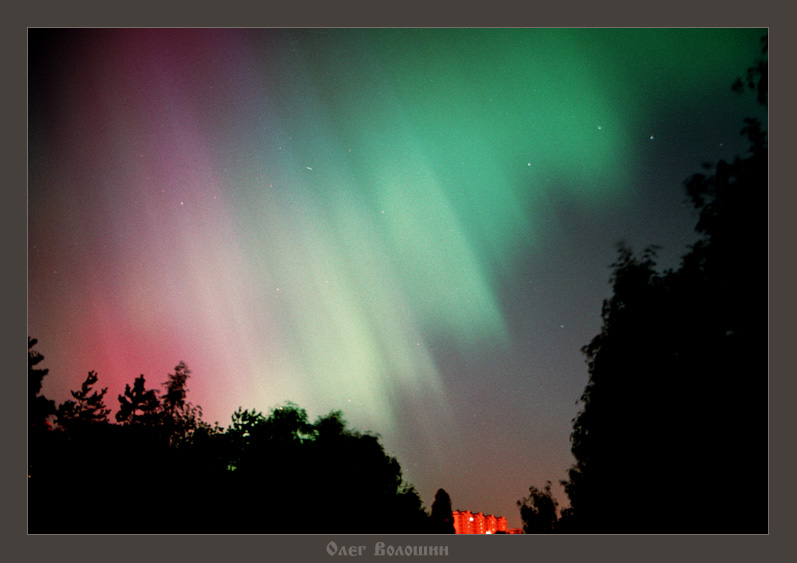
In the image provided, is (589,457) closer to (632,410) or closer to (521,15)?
(632,410)

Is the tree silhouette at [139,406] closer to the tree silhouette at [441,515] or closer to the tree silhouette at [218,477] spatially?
the tree silhouette at [218,477]

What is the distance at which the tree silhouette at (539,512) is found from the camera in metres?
4.48

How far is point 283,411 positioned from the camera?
20.6 ft

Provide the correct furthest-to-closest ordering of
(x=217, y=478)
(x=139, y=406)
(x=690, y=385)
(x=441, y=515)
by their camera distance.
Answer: (x=139, y=406) → (x=217, y=478) → (x=441, y=515) → (x=690, y=385)

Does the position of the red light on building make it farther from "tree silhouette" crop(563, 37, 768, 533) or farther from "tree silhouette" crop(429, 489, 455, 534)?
"tree silhouette" crop(563, 37, 768, 533)

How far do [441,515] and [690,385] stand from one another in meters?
3.19

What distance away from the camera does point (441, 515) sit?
4.80m

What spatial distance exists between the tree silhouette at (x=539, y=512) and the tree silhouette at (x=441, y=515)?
0.83m

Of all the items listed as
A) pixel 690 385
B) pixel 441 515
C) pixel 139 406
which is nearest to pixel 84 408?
pixel 139 406

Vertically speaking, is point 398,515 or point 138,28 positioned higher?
point 138,28

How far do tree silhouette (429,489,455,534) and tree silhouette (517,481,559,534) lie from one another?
83 cm

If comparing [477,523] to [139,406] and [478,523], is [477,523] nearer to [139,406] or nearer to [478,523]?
[478,523]

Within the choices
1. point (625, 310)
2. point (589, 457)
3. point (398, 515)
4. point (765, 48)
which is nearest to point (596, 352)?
point (625, 310)

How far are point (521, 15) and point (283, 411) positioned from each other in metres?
6.10
